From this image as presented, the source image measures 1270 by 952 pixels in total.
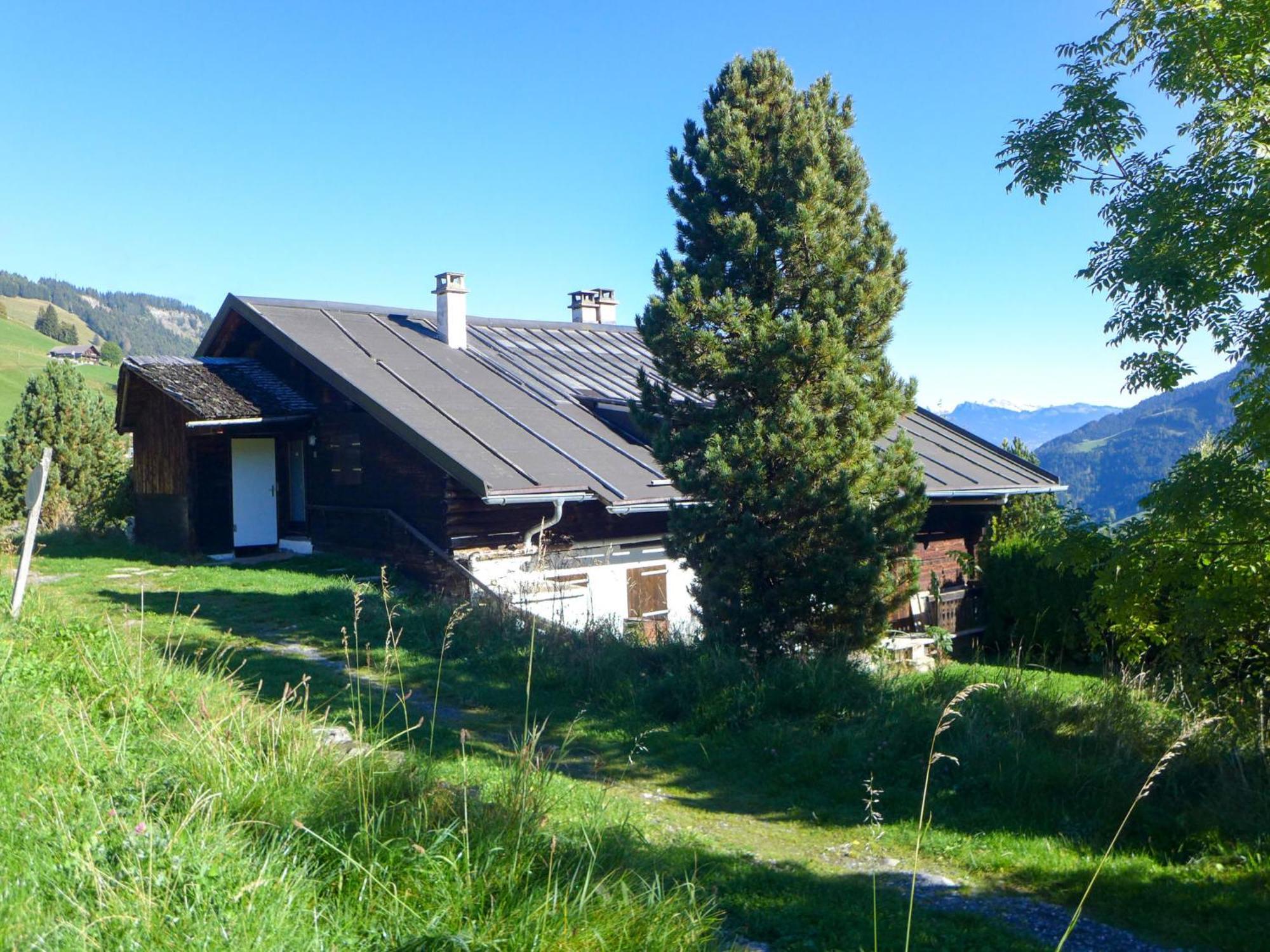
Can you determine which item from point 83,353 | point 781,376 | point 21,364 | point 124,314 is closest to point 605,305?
point 781,376

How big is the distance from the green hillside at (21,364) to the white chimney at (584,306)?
132ft

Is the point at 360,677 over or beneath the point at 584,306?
beneath

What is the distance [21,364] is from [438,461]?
84.1 m

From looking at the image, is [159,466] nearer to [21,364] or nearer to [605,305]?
[605,305]

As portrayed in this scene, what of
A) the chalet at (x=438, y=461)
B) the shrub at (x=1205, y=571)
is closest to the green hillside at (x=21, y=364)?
the chalet at (x=438, y=461)

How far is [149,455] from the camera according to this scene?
19.3m

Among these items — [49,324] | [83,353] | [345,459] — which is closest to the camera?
[345,459]

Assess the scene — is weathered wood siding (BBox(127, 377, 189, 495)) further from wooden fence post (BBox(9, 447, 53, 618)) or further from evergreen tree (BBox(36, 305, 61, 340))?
evergreen tree (BBox(36, 305, 61, 340))

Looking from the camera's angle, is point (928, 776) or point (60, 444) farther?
point (60, 444)

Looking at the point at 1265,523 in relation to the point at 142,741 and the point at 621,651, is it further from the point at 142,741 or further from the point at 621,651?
the point at 142,741

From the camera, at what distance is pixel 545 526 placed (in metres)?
14.7

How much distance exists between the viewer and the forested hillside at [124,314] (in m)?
147

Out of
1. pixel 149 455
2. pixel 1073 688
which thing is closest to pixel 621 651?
pixel 1073 688

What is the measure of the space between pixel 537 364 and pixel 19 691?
15.4 meters
